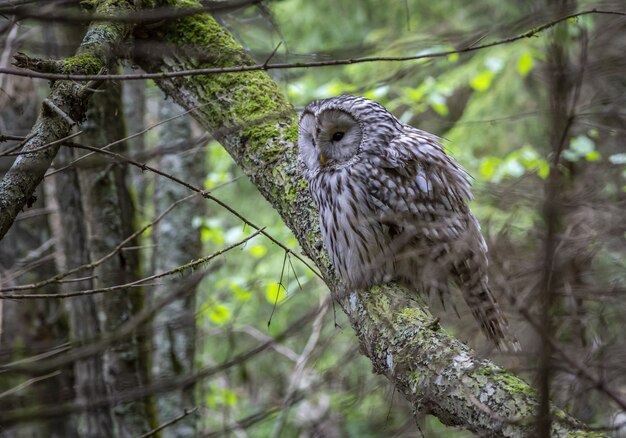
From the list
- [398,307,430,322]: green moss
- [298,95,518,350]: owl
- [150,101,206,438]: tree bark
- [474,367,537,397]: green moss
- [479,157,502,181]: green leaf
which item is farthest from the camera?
[479,157,502,181]: green leaf

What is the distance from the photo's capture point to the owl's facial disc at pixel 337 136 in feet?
13.4

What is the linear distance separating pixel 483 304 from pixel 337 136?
1.33 metres

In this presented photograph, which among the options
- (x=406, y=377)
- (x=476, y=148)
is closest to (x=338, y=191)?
(x=406, y=377)

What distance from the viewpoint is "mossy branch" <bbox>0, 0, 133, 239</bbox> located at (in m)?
2.43

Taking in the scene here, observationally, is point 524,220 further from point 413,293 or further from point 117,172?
point 117,172

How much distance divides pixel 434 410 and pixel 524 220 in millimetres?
4008

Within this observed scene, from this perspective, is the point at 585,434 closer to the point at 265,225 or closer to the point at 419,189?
the point at 419,189

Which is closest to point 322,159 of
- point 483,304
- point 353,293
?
point 353,293

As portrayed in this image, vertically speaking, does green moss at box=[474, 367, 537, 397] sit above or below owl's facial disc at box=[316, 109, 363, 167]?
below

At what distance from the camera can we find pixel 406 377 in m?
2.74

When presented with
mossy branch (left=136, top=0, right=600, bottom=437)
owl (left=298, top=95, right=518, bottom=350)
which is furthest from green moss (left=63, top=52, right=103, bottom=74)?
owl (left=298, top=95, right=518, bottom=350)

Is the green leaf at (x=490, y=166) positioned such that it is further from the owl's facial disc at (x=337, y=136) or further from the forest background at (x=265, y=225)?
the owl's facial disc at (x=337, y=136)

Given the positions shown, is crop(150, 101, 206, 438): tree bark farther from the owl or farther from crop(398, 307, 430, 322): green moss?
crop(398, 307, 430, 322): green moss

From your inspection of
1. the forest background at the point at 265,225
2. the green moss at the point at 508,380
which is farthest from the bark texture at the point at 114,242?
the green moss at the point at 508,380
